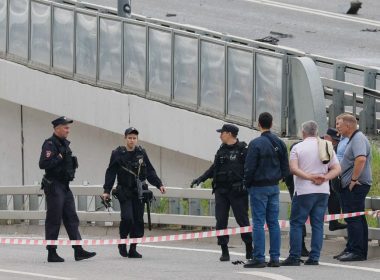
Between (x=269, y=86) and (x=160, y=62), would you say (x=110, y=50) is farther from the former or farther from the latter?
(x=269, y=86)

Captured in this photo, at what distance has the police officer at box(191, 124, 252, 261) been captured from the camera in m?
16.8

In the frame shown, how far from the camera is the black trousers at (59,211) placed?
1733 centimetres

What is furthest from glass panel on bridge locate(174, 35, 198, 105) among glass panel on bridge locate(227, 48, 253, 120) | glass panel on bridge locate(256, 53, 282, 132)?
glass panel on bridge locate(256, 53, 282, 132)

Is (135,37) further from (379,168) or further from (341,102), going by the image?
(379,168)

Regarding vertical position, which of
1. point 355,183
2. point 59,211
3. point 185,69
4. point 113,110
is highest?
point 185,69

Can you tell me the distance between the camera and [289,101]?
22.3 m

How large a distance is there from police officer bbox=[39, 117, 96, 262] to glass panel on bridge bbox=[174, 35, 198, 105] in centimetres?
687

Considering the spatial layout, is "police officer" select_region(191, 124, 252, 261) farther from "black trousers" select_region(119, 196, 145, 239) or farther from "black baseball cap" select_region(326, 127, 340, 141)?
"black baseball cap" select_region(326, 127, 340, 141)

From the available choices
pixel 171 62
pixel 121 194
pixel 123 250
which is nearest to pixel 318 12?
pixel 171 62

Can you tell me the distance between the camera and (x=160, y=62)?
24.9 metres

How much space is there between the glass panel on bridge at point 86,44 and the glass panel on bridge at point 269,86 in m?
4.36

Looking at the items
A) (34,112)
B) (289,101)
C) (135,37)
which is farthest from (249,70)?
(34,112)

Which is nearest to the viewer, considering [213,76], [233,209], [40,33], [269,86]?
[233,209]

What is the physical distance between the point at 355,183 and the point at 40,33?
39.8ft
